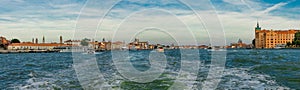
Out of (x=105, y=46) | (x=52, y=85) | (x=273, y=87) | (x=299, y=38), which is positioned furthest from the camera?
(x=105, y=46)

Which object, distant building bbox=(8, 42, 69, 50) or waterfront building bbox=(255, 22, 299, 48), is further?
waterfront building bbox=(255, 22, 299, 48)

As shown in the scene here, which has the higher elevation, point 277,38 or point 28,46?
point 277,38

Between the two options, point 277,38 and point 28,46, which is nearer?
point 28,46

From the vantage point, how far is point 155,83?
505 inches

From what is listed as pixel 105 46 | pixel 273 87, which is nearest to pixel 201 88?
pixel 273 87

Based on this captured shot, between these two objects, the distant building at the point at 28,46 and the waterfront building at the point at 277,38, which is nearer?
the distant building at the point at 28,46

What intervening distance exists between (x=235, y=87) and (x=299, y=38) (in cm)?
15952

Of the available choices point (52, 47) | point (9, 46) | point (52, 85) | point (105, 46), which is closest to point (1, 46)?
point (9, 46)

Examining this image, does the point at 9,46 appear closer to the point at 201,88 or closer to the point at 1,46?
the point at 1,46

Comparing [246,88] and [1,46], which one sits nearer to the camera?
[246,88]

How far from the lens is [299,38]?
154250mm

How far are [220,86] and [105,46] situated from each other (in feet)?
547

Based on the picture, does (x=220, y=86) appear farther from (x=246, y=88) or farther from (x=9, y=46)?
(x=9, y=46)

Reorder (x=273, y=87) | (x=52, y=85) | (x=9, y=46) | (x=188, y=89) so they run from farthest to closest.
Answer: (x=9, y=46), (x=52, y=85), (x=273, y=87), (x=188, y=89)
